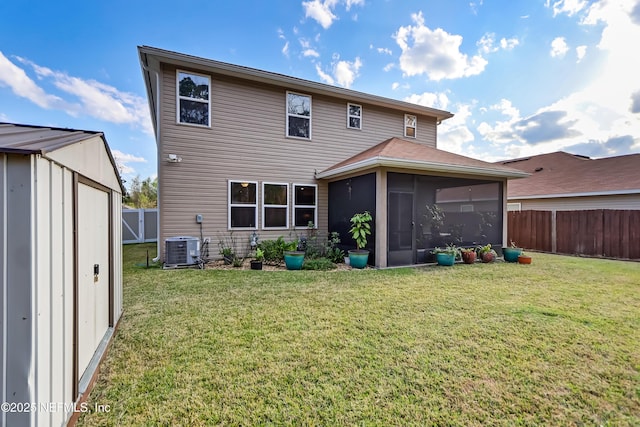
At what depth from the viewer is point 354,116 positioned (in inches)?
382

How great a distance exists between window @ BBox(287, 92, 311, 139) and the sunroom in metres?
1.54

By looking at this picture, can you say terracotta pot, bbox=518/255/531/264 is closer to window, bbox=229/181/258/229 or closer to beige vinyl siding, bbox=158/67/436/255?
beige vinyl siding, bbox=158/67/436/255

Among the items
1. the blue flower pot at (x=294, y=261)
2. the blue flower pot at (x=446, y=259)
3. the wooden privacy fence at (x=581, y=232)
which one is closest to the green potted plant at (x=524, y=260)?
the blue flower pot at (x=446, y=259)

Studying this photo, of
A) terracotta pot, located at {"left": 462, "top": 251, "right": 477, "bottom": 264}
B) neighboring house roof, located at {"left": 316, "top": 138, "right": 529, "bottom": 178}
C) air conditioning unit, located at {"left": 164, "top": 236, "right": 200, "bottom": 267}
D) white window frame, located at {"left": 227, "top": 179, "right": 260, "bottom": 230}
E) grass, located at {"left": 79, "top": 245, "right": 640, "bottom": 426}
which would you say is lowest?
grass, located at {"left": 79, "top": 245, "right": 640, "bottom": 426}

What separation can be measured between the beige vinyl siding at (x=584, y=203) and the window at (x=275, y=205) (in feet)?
36.5

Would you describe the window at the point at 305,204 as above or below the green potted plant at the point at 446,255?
above

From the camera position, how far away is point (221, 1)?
8.25 metres

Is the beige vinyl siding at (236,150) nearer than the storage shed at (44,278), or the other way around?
the storage shed at (44,278)

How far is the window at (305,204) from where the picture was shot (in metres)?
8.75

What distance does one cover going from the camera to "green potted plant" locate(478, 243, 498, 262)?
798 cm

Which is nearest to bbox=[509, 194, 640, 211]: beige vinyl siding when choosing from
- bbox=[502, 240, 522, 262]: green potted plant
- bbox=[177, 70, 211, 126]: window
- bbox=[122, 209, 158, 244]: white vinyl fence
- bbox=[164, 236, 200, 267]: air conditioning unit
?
bbox=[502, 240, 522, 262]: green potted plant

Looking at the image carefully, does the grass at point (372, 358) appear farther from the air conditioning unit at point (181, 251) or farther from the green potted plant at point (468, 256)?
the green potted plant at point (468, 256)

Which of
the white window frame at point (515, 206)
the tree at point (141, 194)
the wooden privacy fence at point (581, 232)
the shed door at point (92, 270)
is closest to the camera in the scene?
the shed door at point (92, 270)

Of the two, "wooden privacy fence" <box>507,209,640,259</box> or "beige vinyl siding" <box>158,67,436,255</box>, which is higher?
"beige vinyl siding" <box>158,67,436,255</box>
